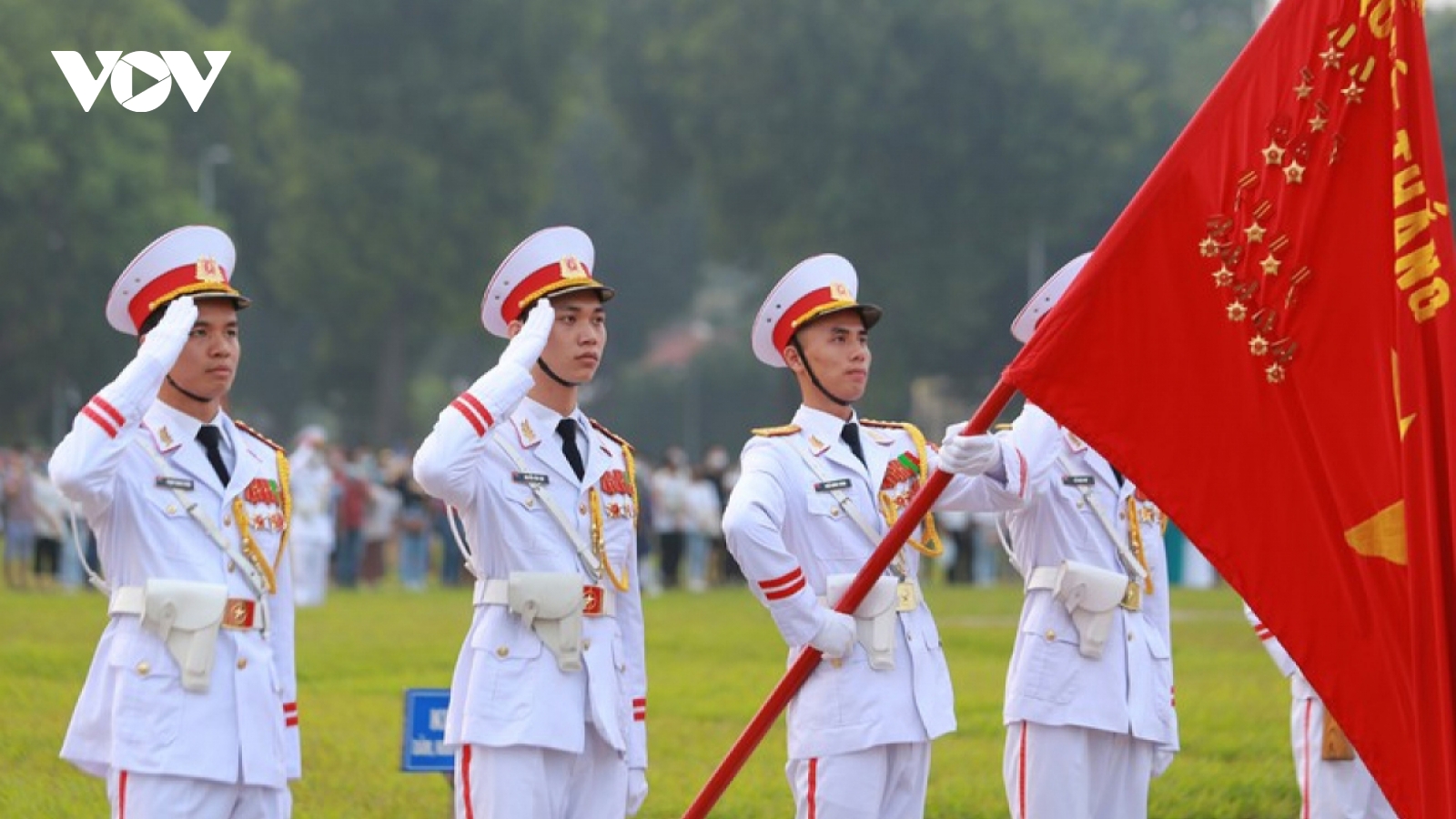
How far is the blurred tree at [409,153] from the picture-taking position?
7138 cm

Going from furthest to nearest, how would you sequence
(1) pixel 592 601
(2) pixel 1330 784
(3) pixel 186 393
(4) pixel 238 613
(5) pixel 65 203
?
(5) pixel 65 203, (2) pixel 1330 784, (1) pixel 592 601, (3) pixel 186 393, (4) pixel 238 613

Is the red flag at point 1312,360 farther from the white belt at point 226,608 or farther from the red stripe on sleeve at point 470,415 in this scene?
the white belt at point 226,608

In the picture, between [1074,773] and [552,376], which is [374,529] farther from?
[552,376]

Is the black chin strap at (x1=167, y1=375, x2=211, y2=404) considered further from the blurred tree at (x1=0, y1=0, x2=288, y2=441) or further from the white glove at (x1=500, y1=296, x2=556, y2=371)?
the blurred tree at (x1=0, y1=0, x2=288, y2=441)

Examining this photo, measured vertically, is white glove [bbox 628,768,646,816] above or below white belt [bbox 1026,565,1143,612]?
below

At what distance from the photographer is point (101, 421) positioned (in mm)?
8188

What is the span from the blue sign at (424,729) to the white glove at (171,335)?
3.61 m

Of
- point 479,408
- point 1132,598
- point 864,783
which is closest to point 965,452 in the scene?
point 864,783

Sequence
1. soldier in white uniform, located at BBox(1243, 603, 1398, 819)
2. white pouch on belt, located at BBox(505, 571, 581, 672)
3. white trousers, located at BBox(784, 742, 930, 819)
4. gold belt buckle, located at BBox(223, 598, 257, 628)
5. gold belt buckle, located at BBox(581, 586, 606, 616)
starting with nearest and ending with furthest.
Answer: gold belt buckle, located at BBox(223, 598, 257, 628) < white pouch on belt, located at BBox(505, 571, 581, 672) < gold belt buckle, located at BBox(581, 586, 606, 616) < white trousers, located at BBox(784, 742, 930, 819) < soldier in white uniform, located at BBox(1243, 603, 1398, 819)

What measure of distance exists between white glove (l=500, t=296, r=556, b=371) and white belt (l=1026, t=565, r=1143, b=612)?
8.50ft

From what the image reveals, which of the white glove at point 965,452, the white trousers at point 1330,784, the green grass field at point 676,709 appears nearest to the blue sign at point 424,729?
the green grass field at point 676,709

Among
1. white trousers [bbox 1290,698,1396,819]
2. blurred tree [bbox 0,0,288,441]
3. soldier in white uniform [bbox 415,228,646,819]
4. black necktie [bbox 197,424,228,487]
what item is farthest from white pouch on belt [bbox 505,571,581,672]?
blurred tree [bbox 0,0,288,441]

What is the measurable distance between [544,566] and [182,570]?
130cm

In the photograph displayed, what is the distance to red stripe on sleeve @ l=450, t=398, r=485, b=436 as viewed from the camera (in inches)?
349
